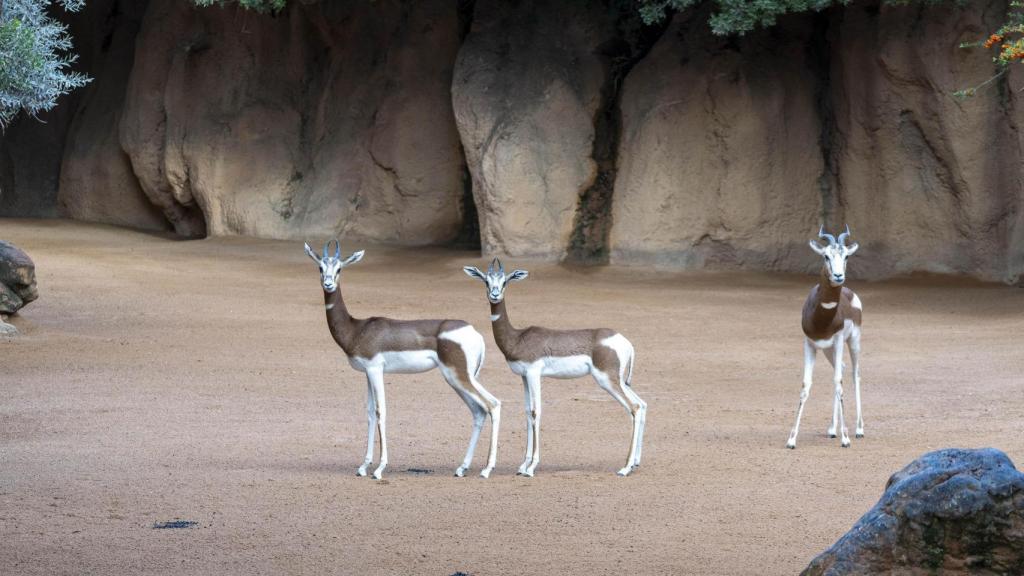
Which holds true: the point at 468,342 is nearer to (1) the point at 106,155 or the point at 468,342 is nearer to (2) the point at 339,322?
(2) the point at 339,322

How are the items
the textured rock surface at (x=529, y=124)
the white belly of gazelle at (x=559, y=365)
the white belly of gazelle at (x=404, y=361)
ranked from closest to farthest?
1. the white belly of gazelle at (x=404, y=361)
2. the white belly of gazelle at (x=559, y=365)
3. the textured rock surface at (x=529, y=124)

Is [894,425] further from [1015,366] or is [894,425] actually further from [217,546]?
[217,546]

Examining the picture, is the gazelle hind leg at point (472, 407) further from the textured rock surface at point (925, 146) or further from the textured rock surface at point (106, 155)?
the textured rock surface at point (106, 155)

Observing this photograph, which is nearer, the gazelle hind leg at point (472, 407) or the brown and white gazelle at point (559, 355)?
the gazelle hind leg at point (472, 407)

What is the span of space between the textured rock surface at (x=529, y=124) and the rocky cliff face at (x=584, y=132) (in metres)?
0.04

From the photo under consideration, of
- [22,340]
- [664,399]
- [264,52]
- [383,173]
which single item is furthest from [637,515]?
[264,52]

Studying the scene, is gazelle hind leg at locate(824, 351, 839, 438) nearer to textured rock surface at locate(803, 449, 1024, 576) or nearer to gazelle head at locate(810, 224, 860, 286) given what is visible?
gazelle head at locate(810, 224, 860, 286)

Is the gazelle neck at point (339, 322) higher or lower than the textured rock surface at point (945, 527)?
lower

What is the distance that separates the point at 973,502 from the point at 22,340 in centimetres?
1290

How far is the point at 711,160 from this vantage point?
2266cm

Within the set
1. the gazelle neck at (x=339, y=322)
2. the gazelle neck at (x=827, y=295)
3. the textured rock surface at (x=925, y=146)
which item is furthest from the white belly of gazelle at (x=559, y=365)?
the textured rock surface at (x=925, y=146)

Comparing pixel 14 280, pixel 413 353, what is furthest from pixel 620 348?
pixel 14 280

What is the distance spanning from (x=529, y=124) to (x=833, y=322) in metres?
12.0

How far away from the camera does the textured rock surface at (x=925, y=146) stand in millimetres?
20172
